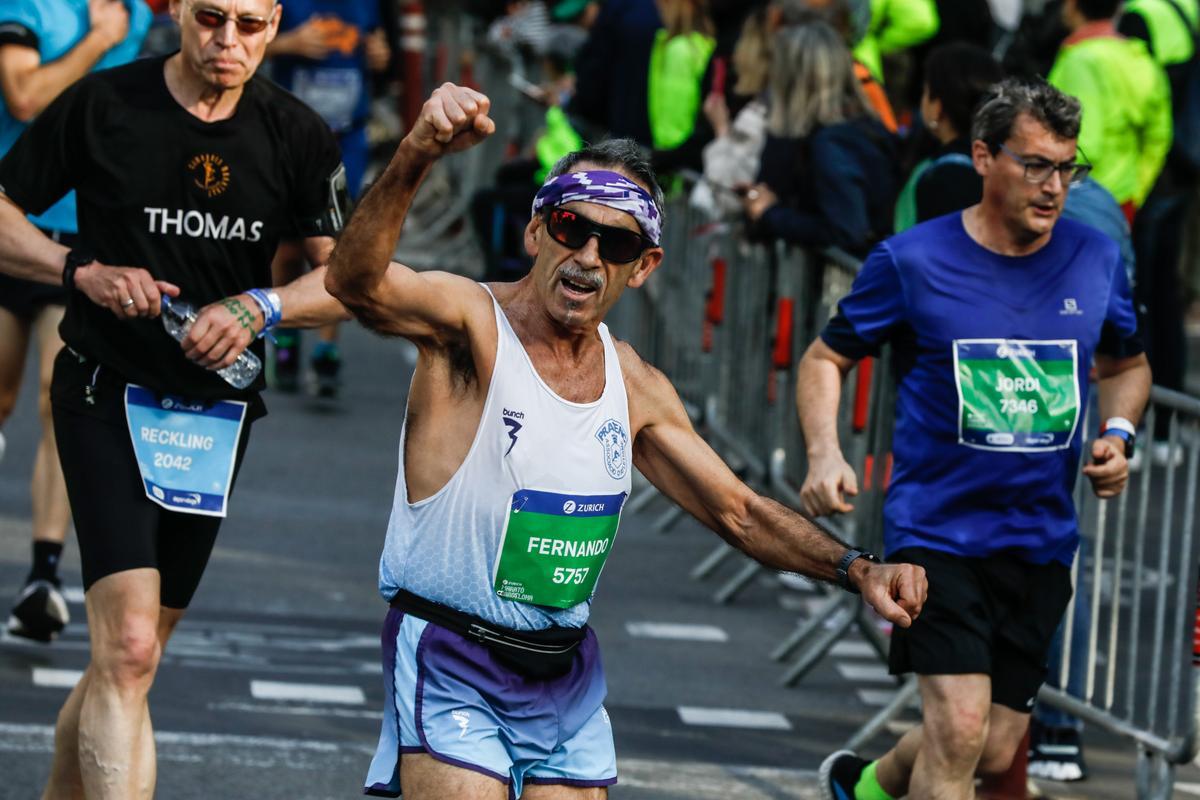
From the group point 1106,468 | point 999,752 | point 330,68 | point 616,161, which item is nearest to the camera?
point 616,161

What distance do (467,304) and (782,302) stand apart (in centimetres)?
479

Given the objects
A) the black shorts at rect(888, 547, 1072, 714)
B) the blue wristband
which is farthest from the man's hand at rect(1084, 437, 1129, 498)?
the blue wristband

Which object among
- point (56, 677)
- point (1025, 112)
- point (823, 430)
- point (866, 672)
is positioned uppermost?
point (1025, 112)

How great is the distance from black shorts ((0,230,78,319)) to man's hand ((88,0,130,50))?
2.84 ft

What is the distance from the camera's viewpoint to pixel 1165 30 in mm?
11461

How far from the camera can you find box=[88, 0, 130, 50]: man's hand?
8055mm

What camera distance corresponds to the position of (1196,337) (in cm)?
1662

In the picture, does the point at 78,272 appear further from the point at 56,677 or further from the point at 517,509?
the point at 56,677

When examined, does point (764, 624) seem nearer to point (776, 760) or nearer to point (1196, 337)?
point (776, 760)

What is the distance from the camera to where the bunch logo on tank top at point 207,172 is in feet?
20.0

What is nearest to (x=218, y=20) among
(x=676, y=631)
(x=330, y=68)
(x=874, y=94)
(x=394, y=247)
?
(x=394, y=247)

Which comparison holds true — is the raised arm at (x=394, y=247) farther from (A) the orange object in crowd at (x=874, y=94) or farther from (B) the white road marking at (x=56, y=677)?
(A) the orange object in crowd at (x=874, y=94)

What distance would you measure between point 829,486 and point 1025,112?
113 cm

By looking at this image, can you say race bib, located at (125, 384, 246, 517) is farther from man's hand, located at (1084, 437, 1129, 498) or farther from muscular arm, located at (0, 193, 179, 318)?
man's hand, located at (1084, 437, 1129, 498)
